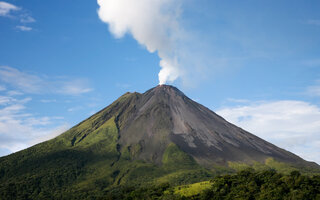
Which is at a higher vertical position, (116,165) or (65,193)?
(116,165)

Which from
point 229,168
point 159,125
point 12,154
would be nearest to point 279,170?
point 229,168

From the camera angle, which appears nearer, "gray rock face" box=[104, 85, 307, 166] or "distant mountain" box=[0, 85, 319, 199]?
"distant mountain" box=[0, 85, 319, 199]

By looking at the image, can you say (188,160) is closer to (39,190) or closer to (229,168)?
(229,168)

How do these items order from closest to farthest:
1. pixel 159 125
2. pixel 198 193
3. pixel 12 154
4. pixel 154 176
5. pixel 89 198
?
pixel 198 193, pixel 89 198, pixel 154 176, pixel 12 154, pixel 159 125

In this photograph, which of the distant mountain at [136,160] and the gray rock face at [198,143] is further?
the gray rock face at [198,143]

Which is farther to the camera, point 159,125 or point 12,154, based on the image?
point 159,125

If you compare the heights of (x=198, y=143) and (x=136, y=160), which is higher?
(x=198, y=143)

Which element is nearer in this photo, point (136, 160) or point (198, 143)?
point (136, 160)

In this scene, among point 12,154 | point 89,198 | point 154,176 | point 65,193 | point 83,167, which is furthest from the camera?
point 12,154
